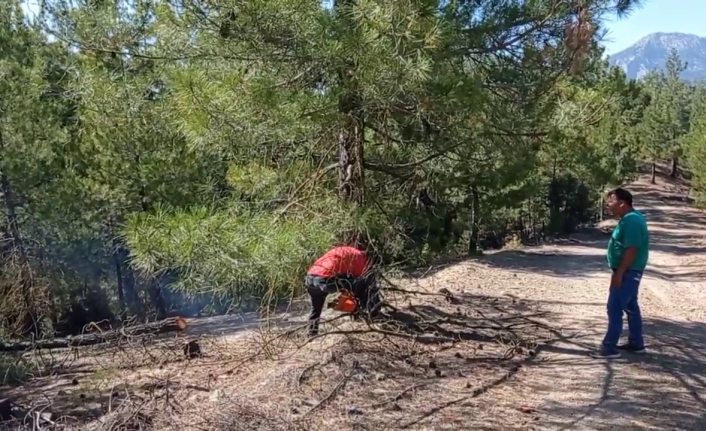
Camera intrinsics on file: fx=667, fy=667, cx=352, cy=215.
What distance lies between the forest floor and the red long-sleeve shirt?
0.65m

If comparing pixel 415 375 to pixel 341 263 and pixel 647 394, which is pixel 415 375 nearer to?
pixel 341 263

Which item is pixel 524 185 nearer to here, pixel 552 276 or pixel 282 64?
pixel 552 276

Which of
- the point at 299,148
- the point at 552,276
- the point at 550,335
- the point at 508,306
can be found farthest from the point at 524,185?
the point at 299,148

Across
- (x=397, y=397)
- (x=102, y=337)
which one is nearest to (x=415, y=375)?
(x=397, y=397)

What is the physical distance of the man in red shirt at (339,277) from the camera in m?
5.94

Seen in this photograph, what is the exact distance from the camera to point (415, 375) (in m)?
6.01

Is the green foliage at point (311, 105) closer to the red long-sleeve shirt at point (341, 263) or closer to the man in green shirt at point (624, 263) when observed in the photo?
the red long-sleeve shirt at point (341, 263)

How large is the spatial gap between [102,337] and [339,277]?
3.37 metres

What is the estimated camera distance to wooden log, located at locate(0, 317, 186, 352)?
7642 mm

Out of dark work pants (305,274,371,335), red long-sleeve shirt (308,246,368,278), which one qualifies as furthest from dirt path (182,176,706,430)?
red long-sleeve shirt (308,246,368,278)

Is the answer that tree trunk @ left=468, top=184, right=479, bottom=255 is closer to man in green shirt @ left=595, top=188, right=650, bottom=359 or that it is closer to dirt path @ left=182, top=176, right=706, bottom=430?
dirt path @ left=182, top=176, right=706, bottom=430

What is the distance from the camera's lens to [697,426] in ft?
16.1

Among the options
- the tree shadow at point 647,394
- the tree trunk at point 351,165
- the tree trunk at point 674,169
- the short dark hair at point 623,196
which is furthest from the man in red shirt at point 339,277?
the tree trunk at point 674,169

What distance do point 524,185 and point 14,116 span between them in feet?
39.3
